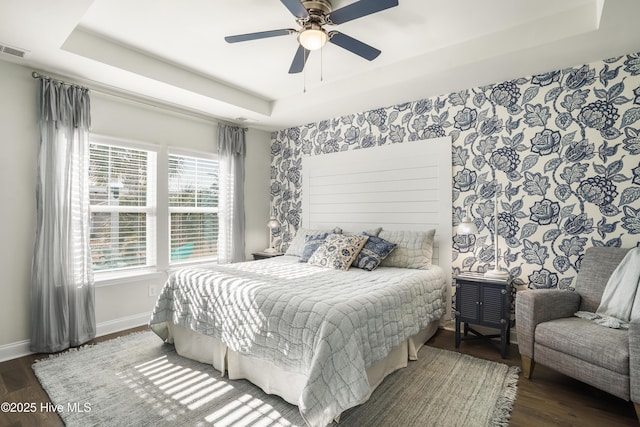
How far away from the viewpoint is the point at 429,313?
9.53 feet

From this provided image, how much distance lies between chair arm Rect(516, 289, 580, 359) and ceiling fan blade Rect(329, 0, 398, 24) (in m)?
2.25

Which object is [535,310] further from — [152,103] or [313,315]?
[152,103]

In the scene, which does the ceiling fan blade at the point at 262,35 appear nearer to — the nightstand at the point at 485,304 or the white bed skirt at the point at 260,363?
the white bed skirt at the point at 260,363

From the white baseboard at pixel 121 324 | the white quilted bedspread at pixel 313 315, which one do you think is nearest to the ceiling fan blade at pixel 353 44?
the white quilted bedspread at pixel 313 315

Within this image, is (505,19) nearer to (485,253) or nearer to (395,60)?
(395,60)

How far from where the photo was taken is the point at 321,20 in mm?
2211

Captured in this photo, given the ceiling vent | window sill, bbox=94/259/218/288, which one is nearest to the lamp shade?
window sill, bbox=94/259/218/288

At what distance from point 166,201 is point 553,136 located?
414 centimetres

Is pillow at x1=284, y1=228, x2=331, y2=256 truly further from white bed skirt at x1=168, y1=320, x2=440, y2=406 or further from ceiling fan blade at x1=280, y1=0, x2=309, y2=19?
ceiling fan blade at x1=280, y1=0, x2=309, y2=19

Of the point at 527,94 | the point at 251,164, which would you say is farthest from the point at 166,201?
the point at 527,94

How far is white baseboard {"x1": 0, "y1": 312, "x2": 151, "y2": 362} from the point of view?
9.11 feet

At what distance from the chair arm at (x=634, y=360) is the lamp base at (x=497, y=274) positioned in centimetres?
109

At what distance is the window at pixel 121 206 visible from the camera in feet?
11.2

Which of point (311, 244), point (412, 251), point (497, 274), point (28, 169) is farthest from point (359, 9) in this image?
point (28, 169)
